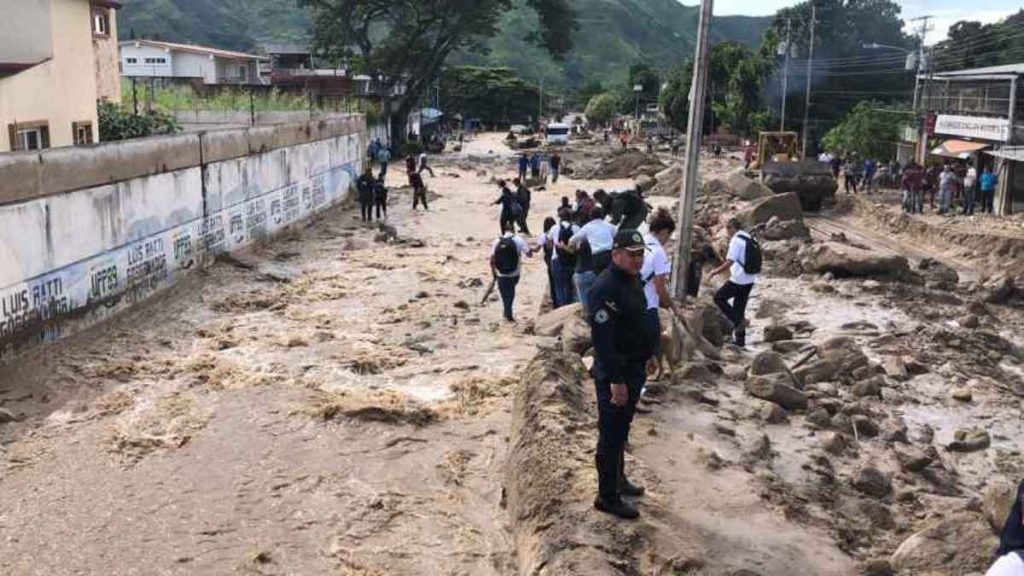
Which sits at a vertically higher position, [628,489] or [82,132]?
[82,132]

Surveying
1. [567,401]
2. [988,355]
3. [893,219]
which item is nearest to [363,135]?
[893,219]

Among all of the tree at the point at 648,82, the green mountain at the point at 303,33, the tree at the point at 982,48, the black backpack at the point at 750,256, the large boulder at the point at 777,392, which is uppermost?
the green mountain at the point at 303,33

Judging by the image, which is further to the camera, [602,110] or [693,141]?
[602,110]

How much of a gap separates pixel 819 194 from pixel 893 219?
423 centimetres

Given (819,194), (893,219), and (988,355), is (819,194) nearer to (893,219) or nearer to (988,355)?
(893,219)

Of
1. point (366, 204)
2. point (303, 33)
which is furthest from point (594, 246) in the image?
point (303, 33)

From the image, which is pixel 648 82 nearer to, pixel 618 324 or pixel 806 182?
pixel 806 182

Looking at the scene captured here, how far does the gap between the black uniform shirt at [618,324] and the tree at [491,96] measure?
288 ft

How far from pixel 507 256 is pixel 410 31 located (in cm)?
4268

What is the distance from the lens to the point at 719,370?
10930mm

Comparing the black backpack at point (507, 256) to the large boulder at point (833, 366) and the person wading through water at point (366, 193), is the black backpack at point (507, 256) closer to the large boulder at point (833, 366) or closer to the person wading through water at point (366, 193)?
the large boulder at point (833, 366)

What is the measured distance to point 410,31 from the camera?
175 ft

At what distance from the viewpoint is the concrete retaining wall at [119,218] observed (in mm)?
11414

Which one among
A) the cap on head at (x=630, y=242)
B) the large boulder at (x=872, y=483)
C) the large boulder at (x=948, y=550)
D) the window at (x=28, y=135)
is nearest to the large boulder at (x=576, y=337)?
the large boulder at (x=872, y=483)
